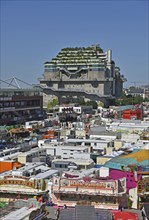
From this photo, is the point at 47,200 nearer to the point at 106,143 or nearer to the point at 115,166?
the point at 115,166

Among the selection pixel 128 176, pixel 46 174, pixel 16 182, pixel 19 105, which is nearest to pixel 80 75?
pixel 19 105

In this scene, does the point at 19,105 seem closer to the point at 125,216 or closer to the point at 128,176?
the point at 128,176

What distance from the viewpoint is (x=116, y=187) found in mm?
9992

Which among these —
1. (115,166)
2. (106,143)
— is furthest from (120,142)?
(115,166)

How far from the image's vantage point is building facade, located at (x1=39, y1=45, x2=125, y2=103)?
4734cm

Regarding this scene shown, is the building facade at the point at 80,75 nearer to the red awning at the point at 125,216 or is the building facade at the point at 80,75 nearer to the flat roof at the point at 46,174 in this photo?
the flat roof at the point at 46,174

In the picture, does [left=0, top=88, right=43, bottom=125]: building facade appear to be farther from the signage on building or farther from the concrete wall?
the signage on building

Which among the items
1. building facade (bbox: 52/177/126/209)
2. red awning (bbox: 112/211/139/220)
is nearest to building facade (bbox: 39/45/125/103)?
building facade (bbox: 52/177/126/209)

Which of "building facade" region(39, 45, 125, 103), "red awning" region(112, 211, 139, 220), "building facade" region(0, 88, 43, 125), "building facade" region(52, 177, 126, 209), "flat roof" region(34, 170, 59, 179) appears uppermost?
"building facade" region(39, 45, 125, 103)

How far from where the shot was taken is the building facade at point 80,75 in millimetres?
47344

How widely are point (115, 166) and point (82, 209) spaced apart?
14.7 feet

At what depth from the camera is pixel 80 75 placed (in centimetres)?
4881

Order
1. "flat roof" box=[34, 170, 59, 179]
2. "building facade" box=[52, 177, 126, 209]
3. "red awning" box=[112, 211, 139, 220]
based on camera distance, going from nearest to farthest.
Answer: "red awning" box=[112, 211, 139, 220] → "building facade" box=[52, 177, 126, 209] → "flat roof" box=[34, 170, 59, 179]

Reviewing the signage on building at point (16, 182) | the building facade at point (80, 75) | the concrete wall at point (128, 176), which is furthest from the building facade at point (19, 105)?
the signage on building at point (16, 182)
